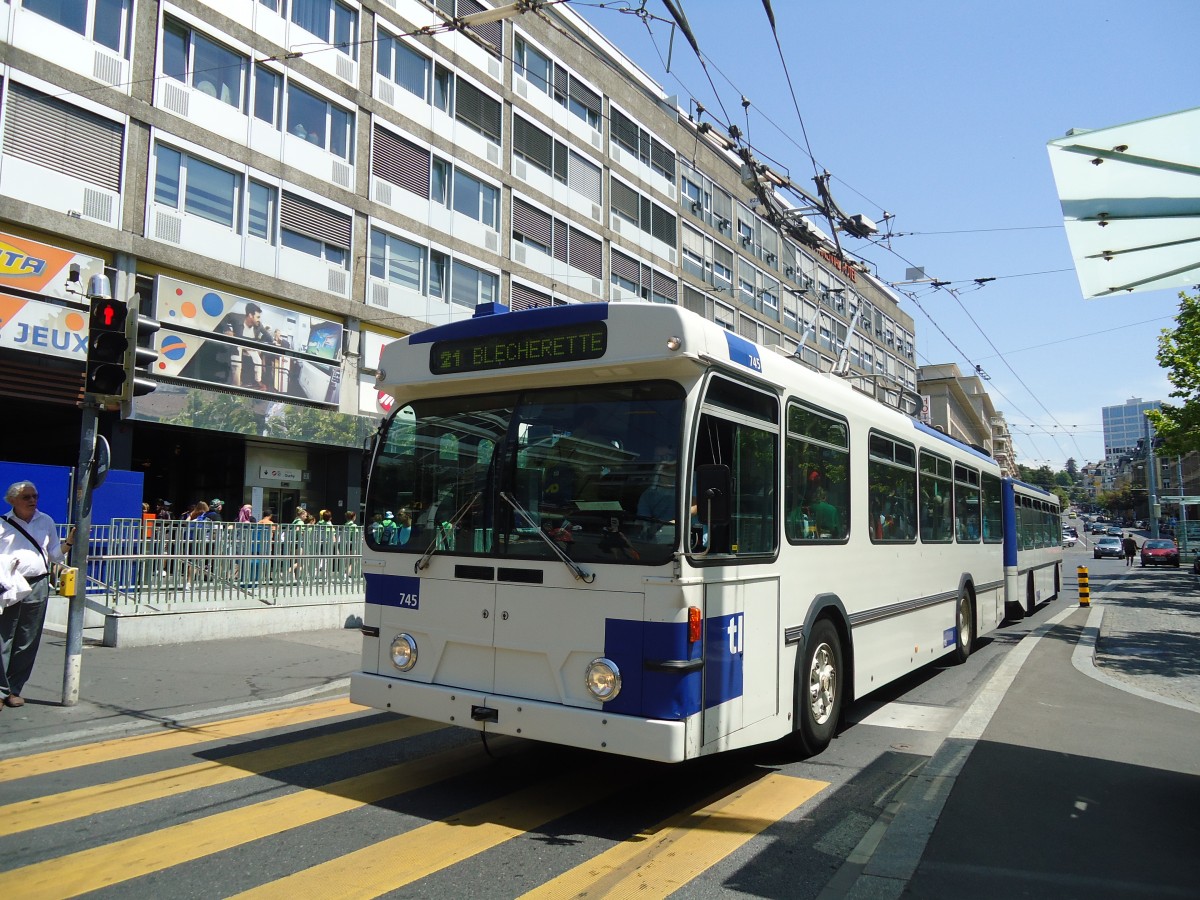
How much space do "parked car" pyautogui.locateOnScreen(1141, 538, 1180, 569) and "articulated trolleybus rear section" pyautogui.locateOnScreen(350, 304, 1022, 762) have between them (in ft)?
146

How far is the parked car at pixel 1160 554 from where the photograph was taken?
43062 millimetres

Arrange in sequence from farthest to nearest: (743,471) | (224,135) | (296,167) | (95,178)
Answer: (296,167)
(224,135)
(95,178)
(743,471)

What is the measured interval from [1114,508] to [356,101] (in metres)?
149

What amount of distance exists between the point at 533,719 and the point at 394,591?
1.43 metres

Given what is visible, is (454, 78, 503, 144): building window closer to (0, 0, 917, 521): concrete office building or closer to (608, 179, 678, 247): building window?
(0, 0, 917, 521): concrete office building

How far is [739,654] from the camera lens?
17.5 ft

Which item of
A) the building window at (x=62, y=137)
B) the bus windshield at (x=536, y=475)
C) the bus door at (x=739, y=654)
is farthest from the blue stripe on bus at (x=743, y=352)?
the building window at (x=62, y=137)

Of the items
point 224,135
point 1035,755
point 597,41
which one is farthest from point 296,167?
point 1035,755

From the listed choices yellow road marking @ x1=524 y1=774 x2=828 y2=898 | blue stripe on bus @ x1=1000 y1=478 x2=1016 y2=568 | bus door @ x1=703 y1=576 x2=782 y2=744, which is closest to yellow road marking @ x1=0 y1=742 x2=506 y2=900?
yellow road marking @ x1=524 y1=774 x2=828 y2=898

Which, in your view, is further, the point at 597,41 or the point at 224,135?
the point at 597,41

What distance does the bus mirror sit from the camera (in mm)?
4840

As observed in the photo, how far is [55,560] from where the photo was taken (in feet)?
26.2

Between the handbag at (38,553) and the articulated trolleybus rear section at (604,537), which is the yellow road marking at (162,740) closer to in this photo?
the handbag at (38,553)

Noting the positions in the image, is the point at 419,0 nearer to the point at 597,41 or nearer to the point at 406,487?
the point at 597,41
